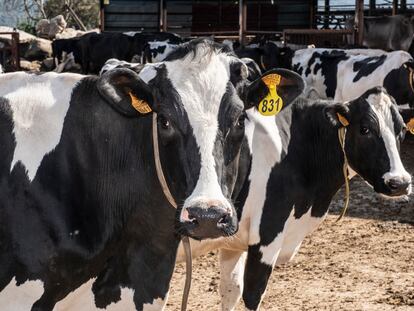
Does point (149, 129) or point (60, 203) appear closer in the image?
point (60, 203)

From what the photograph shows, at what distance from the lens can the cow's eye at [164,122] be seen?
10.1 feet

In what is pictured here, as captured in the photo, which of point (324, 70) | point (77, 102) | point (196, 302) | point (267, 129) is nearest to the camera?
point (77, 102)

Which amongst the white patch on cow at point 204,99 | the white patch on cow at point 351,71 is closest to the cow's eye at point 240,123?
the white patch on cow at point 204,99

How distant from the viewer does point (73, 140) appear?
3217 mm

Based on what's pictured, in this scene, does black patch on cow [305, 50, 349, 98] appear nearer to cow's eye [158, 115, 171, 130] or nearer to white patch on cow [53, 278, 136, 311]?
white patch on cow [53, 278, 136, 311]

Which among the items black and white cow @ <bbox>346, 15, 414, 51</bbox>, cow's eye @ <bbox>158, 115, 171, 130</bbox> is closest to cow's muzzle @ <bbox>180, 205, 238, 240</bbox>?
cow's eye @ <bbox>158, 115, 171, 130</bbox>

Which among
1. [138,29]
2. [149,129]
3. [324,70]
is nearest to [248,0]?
[138,29]

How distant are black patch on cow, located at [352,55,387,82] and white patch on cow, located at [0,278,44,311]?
455 inches

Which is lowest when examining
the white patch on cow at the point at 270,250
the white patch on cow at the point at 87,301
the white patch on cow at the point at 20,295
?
the white patch on cow at the point at 270,250

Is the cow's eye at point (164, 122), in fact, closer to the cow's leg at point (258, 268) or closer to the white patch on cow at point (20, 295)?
the white patch on cow at point (20, 295)

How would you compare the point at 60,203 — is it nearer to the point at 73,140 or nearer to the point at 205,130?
the point at 73,140

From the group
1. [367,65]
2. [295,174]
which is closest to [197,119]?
[295,174]

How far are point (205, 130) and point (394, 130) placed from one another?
7.97 ft

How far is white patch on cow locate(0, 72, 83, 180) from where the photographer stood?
3098 millimetres
